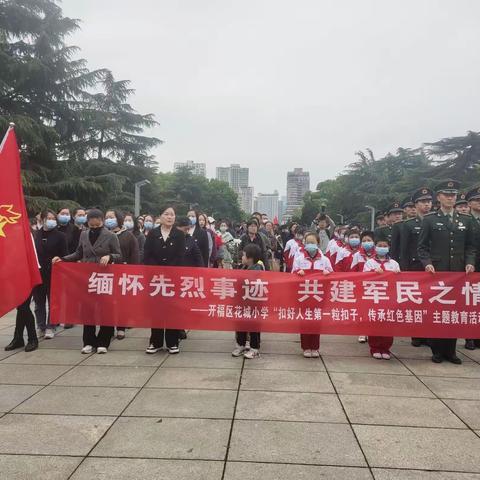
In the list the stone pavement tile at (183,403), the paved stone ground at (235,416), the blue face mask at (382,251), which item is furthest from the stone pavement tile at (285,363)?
the blue face mask at (382,251)

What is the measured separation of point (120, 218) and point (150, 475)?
15.7ft

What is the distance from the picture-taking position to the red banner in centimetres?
581

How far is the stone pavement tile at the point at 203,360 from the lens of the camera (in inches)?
215

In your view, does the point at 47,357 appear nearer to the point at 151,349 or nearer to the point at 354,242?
the point at 151,349

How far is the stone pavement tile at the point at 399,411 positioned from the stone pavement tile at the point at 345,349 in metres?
1.58

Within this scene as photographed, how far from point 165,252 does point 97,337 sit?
1.39 meters

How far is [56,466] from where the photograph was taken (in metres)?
3.12

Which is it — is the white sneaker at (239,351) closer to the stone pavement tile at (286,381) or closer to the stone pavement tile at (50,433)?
the stone pavement tile at (286,381)

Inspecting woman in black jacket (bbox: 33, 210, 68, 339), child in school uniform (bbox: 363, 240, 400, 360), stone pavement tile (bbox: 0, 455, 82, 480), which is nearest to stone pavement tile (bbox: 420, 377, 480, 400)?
child in school uniform (bbox: 363, 240, 400, 360)

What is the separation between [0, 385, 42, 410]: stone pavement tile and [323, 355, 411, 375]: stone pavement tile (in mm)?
3088

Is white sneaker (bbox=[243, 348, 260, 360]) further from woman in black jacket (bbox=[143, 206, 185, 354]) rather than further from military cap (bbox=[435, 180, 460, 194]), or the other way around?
military cap (bbox=[435, 180, 460, 194])

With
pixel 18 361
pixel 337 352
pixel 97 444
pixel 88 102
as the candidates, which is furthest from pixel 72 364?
pixel 88 102

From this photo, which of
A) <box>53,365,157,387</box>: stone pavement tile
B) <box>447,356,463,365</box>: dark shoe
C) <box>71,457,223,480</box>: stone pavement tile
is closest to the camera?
<box>71,457,223,480</box>: stone pavement tile

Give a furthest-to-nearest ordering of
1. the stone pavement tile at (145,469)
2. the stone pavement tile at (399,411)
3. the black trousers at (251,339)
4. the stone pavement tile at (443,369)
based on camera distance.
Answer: the black trousers at (251,339) < the stone pavement tile at (443,369) < the stone pavement tile at (399,411) < the stone pavement tile at (145,469)
